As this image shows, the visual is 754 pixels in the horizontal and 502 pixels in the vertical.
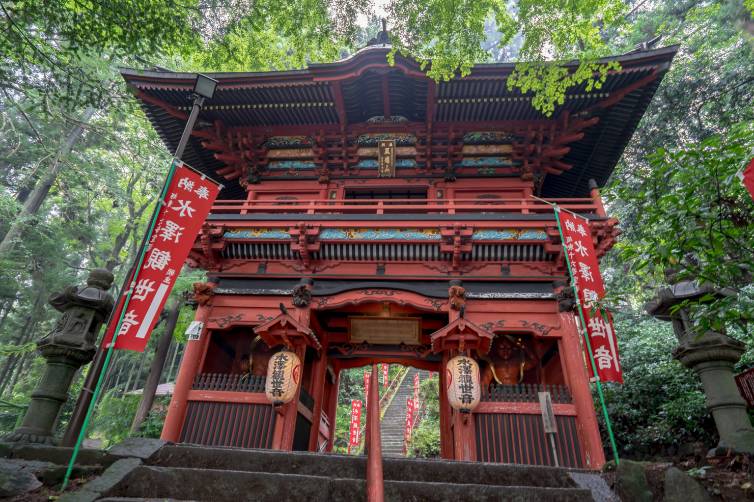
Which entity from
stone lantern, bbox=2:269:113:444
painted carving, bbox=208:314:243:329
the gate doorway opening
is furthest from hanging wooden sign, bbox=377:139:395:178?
the gate doorway opening

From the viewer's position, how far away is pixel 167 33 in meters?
6.71

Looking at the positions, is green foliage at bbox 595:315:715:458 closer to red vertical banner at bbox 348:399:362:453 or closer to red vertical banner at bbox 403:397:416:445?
red vertical banner at bbox 403:397:416:445

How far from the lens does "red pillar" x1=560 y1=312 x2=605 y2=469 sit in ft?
22.2

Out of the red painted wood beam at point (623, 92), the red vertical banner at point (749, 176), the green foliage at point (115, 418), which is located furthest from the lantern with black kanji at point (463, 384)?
the green foliage at point (115, 418)

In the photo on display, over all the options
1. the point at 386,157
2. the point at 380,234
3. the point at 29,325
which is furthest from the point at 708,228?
the point at 29,325

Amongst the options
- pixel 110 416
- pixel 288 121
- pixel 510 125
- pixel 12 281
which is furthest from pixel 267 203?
pixel 12 281

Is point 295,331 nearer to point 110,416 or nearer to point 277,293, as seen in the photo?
point 277,293

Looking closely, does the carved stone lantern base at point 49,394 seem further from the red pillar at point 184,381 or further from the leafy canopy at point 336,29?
the leafy canopy at point 336,29

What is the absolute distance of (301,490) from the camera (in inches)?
145

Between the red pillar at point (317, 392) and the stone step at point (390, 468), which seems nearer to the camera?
the stone step at point (390, 468)

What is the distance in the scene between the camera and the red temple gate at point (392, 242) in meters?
7.41

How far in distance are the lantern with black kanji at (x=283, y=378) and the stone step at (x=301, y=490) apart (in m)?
3.22

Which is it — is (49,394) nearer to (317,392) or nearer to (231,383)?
(231,383)

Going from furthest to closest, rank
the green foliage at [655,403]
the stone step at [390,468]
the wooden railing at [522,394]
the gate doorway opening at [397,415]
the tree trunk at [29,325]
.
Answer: the tree trunk at [29,325] < the gate doorway opening at [397,415] < the green foliage at [655,403] < the wooden railing at [522,394] < the stone step at [390,468]
